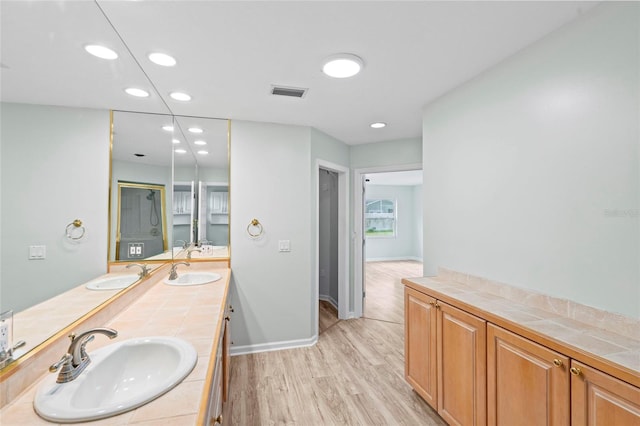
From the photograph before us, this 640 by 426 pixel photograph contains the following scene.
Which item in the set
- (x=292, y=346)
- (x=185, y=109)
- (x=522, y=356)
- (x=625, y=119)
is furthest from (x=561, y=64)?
(x=292, y=346)

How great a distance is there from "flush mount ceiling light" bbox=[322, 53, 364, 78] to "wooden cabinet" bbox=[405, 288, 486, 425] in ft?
5.23

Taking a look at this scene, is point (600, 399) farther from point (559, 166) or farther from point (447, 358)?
point (559, 166)

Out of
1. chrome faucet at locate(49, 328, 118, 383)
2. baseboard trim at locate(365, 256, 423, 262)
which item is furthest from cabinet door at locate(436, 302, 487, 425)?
baseboard trim at locate(365, 256, 423, 262)

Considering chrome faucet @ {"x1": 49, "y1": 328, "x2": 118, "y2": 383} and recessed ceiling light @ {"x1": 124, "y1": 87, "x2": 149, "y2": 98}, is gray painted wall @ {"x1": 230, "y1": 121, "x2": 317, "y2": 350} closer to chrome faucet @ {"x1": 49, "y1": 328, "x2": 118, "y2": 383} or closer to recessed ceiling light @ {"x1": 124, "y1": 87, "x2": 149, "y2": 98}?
recessed ceiling light @ {"x1": 124, "y1": 87, "x2": 149, "y2": 98}

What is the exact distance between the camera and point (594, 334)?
49.4 inches

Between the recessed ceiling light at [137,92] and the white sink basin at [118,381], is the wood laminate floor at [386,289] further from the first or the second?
the recessed ceiling light at [137,92]

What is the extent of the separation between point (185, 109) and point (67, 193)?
71.1 inches

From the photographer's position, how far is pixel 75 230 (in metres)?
1.22

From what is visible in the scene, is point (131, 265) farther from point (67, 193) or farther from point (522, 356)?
point (522, 356)

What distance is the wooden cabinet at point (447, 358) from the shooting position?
1.63m

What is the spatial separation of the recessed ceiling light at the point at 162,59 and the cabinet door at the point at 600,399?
250 centimetres

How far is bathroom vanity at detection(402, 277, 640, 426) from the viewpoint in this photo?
3.48ft

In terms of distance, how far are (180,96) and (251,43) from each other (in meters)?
1.04

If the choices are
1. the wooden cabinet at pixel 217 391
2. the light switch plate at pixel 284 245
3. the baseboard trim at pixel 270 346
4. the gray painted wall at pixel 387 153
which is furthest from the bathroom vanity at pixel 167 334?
the gray painted wall at pixel 387 153
